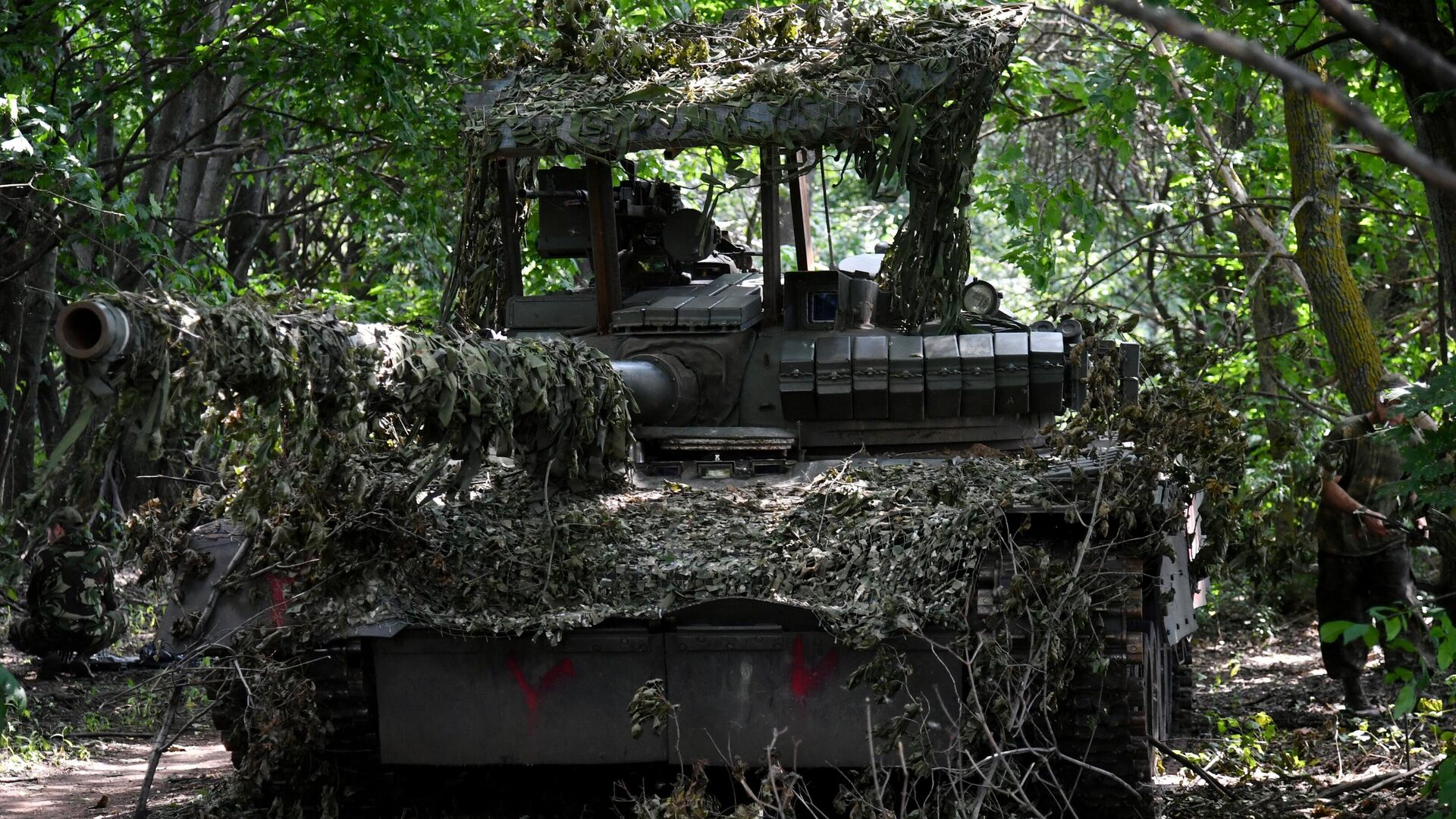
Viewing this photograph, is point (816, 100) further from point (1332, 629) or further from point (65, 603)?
point (65, 603)

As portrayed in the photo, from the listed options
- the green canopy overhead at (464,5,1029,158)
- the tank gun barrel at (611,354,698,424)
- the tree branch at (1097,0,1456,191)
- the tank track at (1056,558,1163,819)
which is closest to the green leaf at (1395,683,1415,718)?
the tank track at (1056,558,1163,819)

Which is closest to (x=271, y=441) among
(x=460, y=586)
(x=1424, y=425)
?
(x=460, y=586)

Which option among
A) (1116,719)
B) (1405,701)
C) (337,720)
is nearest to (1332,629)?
(1405,701)

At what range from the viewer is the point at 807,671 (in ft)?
18.7

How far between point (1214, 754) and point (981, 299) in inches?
101

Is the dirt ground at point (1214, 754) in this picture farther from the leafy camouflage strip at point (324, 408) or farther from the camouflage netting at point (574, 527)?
the leafy camouflage strip at point (324, 408)

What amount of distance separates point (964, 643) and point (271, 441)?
96.8 inches

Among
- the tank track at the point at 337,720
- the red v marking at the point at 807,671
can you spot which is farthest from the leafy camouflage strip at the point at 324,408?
the red v marking at the point at 807,671

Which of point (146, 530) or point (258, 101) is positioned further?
point (258, 101)

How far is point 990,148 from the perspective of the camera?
66.4 ft

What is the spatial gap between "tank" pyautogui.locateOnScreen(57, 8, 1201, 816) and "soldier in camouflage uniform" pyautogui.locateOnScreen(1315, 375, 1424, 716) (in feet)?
4.31

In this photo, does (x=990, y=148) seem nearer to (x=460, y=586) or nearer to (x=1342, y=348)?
(x=1342, y=348)

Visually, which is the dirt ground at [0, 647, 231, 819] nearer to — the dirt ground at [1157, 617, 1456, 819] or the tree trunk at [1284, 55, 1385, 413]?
the dirt ground at [1157, 617, 1456, 819]

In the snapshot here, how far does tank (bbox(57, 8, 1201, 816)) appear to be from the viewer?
217 inches
